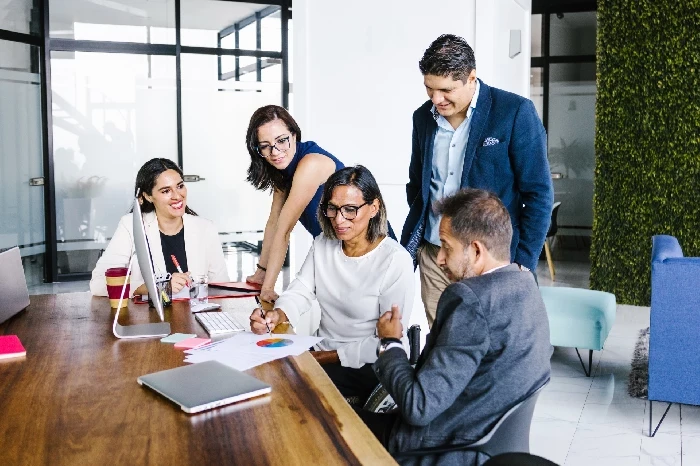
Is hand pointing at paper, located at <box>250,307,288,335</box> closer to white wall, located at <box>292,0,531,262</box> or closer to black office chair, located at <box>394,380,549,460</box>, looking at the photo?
black office chair, located at <box>394,380,549,460</box>

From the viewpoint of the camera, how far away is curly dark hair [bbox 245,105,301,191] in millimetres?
3209

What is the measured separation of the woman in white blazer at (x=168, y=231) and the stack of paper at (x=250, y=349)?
1106mm

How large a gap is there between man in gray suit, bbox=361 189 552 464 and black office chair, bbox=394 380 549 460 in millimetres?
25

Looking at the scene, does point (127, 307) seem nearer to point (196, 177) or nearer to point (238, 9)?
point (196, 177)

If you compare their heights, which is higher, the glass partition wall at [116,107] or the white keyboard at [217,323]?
the glass partition wall at [116,107]

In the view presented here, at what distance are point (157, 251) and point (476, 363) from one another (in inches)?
78.1

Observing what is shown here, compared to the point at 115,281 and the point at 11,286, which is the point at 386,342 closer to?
the point at 115,281

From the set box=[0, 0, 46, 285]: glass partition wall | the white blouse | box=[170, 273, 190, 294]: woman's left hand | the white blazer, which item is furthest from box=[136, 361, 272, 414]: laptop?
box=[0, 0, 46, 285]: glass partition wall

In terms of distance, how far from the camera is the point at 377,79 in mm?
5168

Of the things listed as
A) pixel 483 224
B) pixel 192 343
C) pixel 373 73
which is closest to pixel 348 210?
pixel 192 343

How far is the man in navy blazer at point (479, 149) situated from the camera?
9.22 feet

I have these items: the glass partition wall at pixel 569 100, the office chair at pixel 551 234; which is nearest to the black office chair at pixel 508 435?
the office chair at pixel 551 234

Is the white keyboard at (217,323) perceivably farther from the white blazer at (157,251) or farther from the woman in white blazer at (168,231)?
the woman in white blazer at (168,231)

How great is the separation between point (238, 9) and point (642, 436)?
6543 mm
